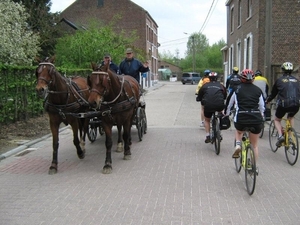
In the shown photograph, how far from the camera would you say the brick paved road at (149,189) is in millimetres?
4883

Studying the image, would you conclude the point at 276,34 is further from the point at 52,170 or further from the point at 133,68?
the point at 52,170

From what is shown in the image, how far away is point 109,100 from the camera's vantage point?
7.32 meters

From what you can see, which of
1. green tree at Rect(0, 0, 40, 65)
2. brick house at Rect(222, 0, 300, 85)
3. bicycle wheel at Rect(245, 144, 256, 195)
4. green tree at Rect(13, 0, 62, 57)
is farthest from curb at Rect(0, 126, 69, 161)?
green tree at Rect(13, 0, 62, 57)

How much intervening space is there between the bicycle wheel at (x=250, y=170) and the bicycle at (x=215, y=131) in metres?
2.22

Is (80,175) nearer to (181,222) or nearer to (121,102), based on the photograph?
(121,102)

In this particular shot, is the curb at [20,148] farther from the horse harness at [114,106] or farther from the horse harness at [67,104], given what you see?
the horse harness at [114,106]

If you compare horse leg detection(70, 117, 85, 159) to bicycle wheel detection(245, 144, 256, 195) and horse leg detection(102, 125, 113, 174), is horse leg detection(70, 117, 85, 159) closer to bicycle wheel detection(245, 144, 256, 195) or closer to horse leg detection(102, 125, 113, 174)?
horse leg detection(102, 125, 113, 174)

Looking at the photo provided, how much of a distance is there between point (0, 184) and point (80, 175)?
4.54 ft

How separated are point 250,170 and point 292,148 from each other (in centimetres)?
222

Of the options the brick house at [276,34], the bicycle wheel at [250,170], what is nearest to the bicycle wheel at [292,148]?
the bicycle wheel at [250,170]

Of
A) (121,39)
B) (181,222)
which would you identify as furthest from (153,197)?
(121,39)

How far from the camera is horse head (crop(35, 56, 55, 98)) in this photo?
644 cm

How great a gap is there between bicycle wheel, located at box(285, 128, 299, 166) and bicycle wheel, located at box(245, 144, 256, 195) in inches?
74.1

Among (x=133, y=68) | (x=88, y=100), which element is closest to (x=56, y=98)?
(x=88, y=100)
